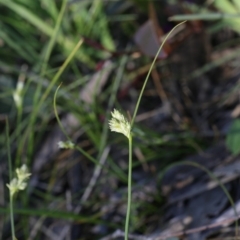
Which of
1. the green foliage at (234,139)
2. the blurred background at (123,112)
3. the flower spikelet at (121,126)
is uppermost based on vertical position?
the blurred background at (123,112)

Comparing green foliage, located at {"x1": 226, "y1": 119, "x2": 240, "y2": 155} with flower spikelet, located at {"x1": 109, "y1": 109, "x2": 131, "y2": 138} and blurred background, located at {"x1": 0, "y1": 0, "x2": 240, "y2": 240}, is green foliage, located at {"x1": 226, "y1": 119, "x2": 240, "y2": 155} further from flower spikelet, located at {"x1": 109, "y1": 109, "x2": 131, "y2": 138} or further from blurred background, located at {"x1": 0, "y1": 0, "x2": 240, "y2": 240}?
flower spikelet, located at {"x1": 109, "y1": 109, "x2": 131, "y2": 138}

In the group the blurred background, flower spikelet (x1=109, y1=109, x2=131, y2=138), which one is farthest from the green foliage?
flower spikelet (x1=109, y1=109, x2=131, y2=138)

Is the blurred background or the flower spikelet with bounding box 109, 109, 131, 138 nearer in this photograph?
the flower spikelet with bounding box 109, 109, 131, 138

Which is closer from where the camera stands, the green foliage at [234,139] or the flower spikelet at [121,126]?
the flower spikelet at [121,126]

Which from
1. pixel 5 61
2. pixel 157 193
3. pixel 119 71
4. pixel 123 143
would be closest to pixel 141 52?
pixel 119 71

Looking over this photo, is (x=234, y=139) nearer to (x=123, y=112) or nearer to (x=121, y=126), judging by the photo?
(x=123, y=112)

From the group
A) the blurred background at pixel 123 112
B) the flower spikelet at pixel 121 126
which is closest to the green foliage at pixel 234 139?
the blurred background at pixel 123 112

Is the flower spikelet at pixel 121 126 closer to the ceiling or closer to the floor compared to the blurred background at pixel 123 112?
closer to the floor

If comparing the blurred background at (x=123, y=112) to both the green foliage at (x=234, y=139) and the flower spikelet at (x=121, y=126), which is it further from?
the flower spikelet at (x=121, y=126)

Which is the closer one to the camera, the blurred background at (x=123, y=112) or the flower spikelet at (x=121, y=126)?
the flower spikelet at (x=121, y=126)
